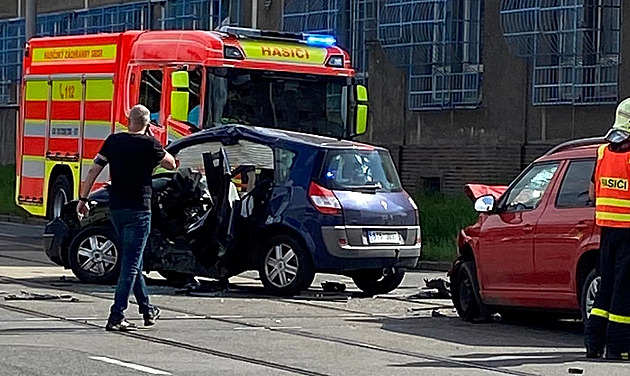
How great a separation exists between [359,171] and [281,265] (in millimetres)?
1329

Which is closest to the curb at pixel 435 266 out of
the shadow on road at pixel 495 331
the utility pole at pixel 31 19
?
the shadow on road at pixel 495 331

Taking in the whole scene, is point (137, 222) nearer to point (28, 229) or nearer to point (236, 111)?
point (236, 111)

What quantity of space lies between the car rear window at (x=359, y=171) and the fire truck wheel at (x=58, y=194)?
894 centimetres

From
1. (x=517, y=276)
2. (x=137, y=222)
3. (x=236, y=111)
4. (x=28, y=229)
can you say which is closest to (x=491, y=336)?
(x=517, y=276)

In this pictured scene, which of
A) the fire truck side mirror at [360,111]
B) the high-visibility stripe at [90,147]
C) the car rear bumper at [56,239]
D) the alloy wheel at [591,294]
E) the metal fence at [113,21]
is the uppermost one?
the metal fence at [113,21]

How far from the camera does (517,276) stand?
44.4ft

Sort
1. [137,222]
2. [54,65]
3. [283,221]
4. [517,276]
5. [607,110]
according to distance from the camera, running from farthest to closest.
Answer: [607,110] → [54,65] → [283,221] → [517,276] → [137,222]

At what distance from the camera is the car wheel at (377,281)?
16922 mm

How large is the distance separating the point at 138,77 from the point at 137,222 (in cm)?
1006

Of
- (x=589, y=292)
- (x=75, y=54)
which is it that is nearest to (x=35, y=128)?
(x=75, y=54)

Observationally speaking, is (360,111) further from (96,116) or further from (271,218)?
(271,218)

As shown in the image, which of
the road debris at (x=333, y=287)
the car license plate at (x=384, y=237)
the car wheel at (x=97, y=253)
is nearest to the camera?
the car license plate at (x=384, y=237)

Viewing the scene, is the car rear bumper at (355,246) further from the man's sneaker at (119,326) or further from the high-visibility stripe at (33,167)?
the high-visibility stripe at (33,167)

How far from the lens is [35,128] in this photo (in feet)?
83.8
